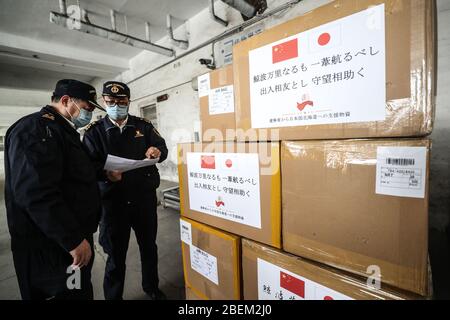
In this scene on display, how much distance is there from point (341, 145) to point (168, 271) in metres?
1.92

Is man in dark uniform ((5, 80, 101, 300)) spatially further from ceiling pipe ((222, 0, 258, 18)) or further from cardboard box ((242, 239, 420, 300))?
ceiling pipe ((222, 0, 258, 18))

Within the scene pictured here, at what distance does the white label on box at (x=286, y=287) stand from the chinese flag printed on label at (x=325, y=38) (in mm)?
708

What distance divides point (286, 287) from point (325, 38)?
796 millimetres

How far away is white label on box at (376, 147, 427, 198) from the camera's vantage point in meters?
0.49

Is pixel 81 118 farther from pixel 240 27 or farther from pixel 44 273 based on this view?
pixel 240 27

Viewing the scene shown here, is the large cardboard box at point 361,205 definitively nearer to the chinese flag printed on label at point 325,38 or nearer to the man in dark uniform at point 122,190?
the chinese flag printed on label at point 325,38

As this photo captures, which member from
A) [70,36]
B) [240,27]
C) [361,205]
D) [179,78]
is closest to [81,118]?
[361,205]

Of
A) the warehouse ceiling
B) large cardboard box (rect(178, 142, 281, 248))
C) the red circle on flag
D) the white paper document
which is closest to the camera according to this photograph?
the red circle on flag

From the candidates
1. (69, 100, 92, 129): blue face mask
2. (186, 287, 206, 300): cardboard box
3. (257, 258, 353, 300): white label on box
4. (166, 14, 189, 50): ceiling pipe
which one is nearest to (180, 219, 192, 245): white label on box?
(186, 287, 206, 300): cardboard box

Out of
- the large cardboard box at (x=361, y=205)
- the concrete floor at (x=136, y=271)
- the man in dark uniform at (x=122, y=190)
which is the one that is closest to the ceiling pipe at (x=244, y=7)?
the man in dark uniform at (x=122, y=190)

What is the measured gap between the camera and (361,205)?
1.89ft

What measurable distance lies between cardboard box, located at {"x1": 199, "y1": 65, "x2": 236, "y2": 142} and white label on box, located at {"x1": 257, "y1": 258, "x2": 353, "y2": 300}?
514 millimetres
